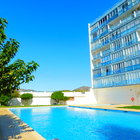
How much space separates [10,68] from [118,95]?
31.6m

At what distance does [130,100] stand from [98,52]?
15.2 metres

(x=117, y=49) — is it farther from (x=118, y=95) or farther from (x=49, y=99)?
→ (x=49, y=99)

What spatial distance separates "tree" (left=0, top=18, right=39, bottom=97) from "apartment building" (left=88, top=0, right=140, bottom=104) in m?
26.8

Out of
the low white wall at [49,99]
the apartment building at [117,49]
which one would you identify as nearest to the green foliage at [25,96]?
the low white wall at [49,99]

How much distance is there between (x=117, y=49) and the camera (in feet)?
115

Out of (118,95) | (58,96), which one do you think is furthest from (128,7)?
(58,96)

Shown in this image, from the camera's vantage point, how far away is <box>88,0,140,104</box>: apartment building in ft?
102

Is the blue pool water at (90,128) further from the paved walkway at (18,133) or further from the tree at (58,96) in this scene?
the tree at (58,96)

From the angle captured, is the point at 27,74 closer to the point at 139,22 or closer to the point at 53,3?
the point at 53,3

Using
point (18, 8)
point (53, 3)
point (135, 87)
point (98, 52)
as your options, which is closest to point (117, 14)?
point (98, 52)

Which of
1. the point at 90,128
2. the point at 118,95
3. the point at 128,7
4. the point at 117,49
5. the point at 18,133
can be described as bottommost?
the point at 90,128

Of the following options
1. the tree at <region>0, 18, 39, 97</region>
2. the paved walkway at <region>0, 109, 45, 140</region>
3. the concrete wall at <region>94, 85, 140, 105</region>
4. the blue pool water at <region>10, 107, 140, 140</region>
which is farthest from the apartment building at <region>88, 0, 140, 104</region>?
the tree at <region>0, 18, 39, 97</region>

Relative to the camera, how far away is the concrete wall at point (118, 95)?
102 feet

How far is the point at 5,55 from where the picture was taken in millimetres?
6367
